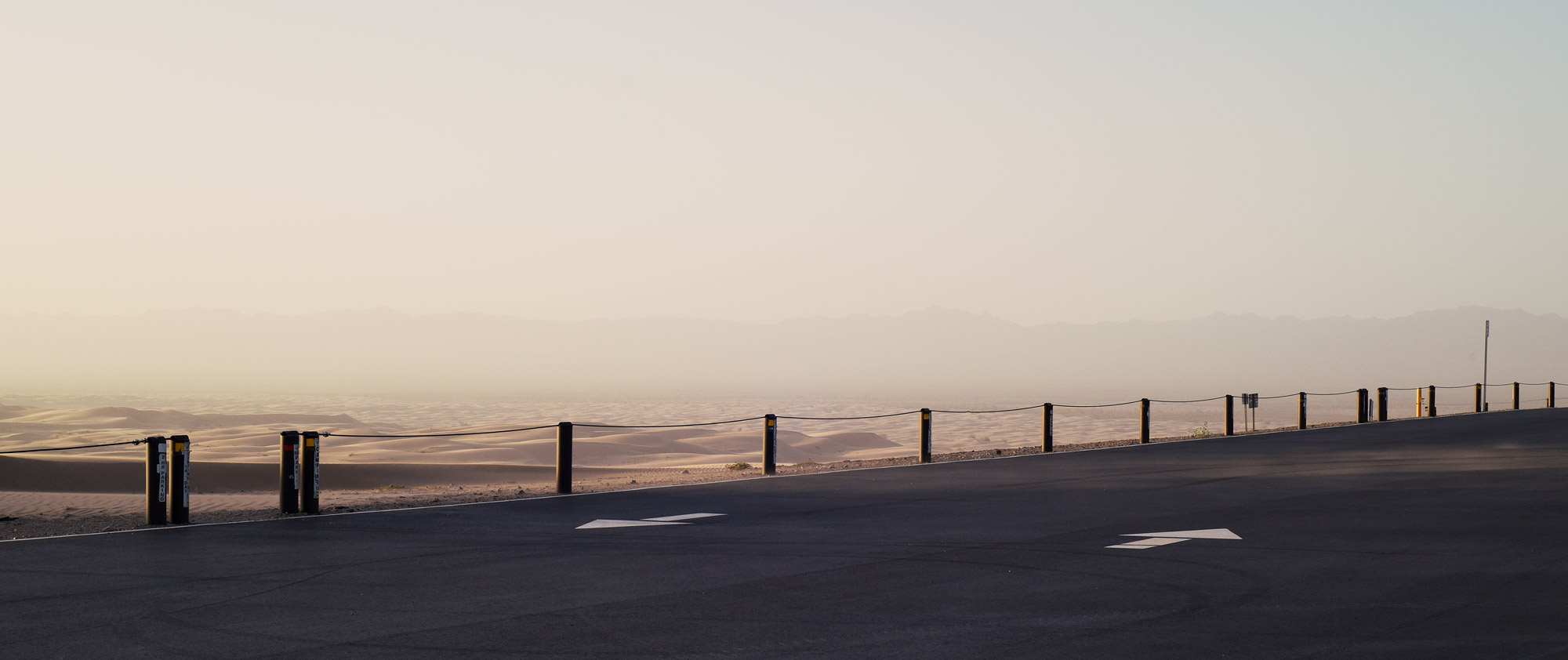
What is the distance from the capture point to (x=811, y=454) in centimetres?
4150

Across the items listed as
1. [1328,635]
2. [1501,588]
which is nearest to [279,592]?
[1328,635]

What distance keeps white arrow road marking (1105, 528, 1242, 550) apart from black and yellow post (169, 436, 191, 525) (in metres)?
10.6

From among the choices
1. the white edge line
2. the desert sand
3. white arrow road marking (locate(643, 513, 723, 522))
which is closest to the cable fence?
the desert sand

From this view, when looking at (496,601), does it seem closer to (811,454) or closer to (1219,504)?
(1219,504)

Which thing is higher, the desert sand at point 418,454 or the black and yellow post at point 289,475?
the black and yellow post at point 289,475

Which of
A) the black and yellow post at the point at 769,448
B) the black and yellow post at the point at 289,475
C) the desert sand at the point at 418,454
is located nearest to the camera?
the black and yellow post at the point at 289,475

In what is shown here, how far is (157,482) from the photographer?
1395 cm

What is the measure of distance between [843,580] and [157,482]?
889 centimetres

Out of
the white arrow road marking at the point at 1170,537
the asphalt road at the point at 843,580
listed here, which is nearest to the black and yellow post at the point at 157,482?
the asphalt road at the point at 843,580

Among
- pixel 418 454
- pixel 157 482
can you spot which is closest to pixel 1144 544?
pixel 157 482

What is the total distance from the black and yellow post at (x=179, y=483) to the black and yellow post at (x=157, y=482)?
68 mm

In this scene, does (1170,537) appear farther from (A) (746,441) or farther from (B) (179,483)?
(A) (746,441)

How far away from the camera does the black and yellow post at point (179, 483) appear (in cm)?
1402

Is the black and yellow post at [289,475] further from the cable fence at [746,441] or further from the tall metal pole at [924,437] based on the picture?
the tall metal pole at [924,437]
